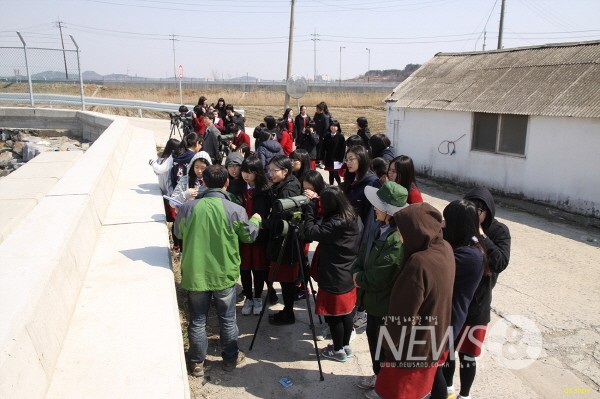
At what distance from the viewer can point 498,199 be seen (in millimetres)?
10008

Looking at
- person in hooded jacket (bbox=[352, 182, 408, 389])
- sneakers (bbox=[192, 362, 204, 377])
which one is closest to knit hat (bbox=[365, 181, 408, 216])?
person in hooded jacket (bbox=[352, 182, 408, 389])

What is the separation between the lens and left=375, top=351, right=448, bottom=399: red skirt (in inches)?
108

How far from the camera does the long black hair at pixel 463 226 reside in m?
2.94

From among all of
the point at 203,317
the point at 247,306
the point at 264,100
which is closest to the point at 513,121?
the point at 247,306

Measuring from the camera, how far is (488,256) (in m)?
3.16

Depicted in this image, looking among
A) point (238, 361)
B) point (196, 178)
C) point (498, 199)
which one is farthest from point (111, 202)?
point (498, 199)

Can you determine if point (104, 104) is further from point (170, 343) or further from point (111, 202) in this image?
point (170, 343)

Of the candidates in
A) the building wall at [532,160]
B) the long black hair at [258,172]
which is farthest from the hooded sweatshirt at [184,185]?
the building wall at [532,160]

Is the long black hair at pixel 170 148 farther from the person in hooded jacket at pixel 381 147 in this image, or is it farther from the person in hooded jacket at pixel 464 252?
the person in hooded jacket at pixel 464 252

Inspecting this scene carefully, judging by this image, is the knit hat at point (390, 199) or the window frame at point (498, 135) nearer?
the knit hat at point (390, 199)

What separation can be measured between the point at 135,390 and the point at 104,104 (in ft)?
74.2

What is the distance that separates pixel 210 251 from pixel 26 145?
1272 cm

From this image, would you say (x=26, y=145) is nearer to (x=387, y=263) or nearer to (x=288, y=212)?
(x=288, y=212)

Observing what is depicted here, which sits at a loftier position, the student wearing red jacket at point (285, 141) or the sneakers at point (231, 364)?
the student wearing red jacket at point (285, 141)
